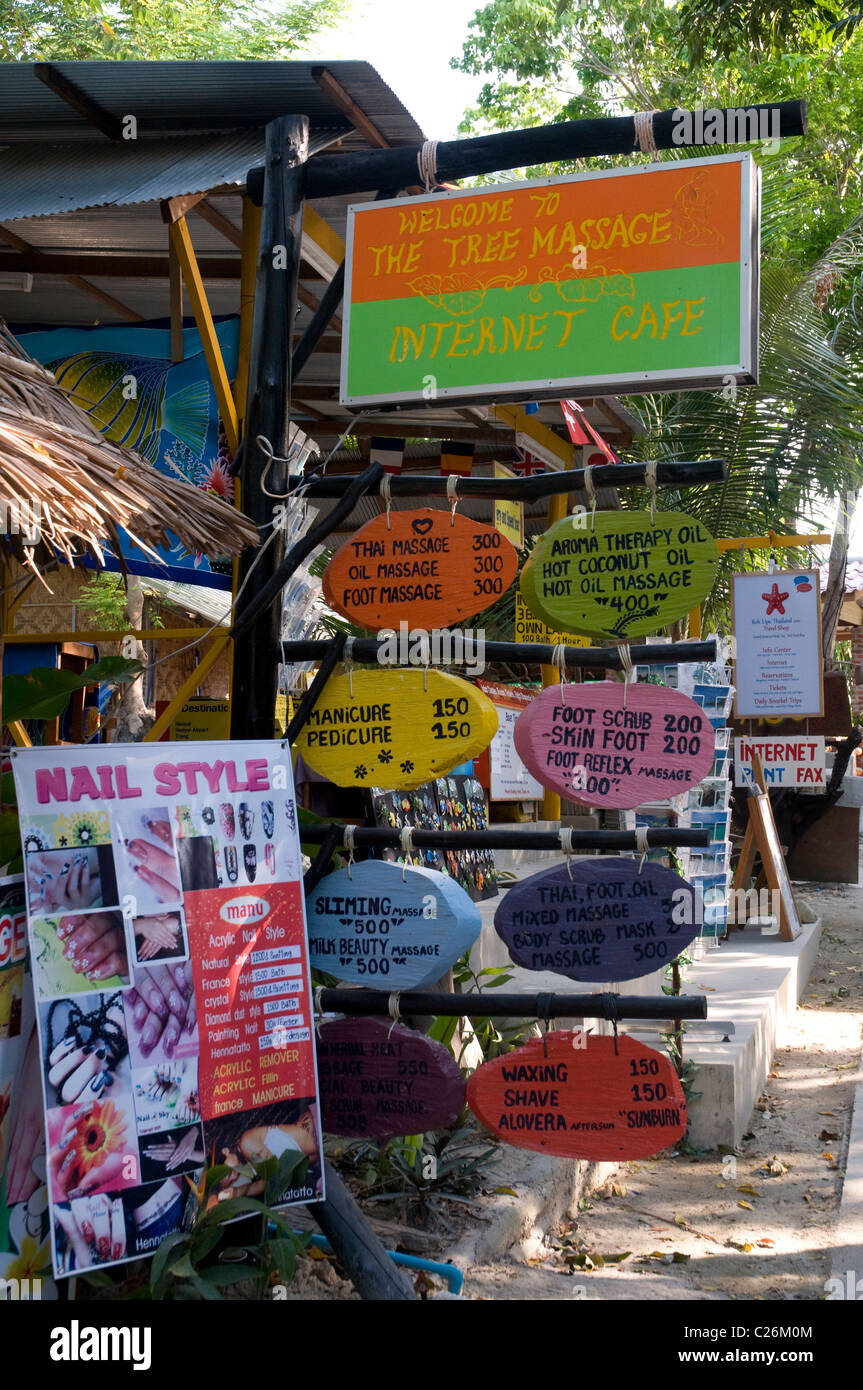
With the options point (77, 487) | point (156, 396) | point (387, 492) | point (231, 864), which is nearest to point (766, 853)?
point (156, 396)

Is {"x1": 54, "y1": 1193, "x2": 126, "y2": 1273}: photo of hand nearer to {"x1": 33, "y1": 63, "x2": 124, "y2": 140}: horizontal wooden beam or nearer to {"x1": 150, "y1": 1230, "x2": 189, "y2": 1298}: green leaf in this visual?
{"x1": 150, "y1": 1230, "x2": 189, "y2": 1298}: green leaf

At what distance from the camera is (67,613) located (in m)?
11.2

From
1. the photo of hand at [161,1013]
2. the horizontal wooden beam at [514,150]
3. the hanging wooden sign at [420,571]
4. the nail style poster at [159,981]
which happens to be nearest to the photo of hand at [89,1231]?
the nail style poster at [159,981]

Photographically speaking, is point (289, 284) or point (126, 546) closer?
point (289, 284)

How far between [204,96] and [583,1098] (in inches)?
134

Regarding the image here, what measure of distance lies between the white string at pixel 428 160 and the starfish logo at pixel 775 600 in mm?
6883

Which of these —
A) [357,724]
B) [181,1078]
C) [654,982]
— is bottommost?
[654,982]

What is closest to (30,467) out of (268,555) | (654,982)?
(268,555)

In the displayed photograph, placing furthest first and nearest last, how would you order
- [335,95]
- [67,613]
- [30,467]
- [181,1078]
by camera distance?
[67,613] < [335,95] < [181,1078] < [30,467]

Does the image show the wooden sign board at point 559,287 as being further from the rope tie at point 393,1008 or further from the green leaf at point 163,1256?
the green leaf at point 163,1256

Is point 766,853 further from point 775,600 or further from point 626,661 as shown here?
point 626,661

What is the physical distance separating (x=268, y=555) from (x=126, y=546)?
2.39m

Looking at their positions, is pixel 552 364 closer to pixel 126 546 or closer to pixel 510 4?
pixel 126 546

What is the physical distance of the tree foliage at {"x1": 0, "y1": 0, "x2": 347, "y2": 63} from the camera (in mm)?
19188
